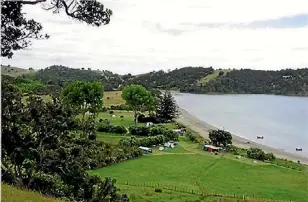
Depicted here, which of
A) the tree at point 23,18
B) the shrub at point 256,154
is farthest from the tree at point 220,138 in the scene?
the tree at point 23,18

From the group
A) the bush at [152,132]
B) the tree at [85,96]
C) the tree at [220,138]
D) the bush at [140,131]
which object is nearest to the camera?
the tree at [220,138]

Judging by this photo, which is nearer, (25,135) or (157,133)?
(25,135)

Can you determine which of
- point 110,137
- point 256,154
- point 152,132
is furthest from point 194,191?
point 152,132

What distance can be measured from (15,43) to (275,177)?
98.0 feet

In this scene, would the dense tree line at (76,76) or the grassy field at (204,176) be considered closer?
the grassy field at (204,176)

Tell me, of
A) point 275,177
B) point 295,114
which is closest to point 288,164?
point 275,177

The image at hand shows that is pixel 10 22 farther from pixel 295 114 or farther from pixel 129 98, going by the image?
pixel 295 114

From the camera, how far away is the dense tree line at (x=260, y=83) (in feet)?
522

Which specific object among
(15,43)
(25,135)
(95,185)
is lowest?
(95,185)

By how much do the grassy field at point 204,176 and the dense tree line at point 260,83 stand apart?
4824 inches

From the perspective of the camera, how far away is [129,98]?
216 feet

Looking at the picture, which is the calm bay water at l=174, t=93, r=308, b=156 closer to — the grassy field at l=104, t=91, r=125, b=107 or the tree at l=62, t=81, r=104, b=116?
the grassy field at l=104, t=91, r=125, b=107

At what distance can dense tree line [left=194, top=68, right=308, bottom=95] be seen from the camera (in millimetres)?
159125

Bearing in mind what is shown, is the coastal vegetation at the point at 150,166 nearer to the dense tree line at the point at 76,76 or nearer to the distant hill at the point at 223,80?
the dense tree line at the point at 76,76
